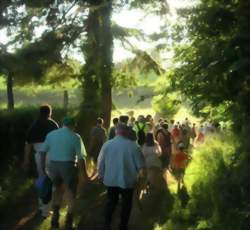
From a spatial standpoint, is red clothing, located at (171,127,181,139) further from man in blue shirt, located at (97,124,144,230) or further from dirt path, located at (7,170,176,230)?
man in blue shirt, located at (97,124,144,230)

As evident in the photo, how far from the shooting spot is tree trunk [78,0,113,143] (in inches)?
813

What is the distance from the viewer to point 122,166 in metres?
10.1

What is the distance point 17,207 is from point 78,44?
30.4ft

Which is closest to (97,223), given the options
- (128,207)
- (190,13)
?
(128,207)

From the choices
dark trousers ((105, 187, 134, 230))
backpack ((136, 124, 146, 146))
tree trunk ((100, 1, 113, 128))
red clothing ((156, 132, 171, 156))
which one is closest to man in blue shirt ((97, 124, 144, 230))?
dark trousers ((105, 187, 134, 230))

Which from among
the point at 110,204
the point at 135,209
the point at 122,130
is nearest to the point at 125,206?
the point at 110,204

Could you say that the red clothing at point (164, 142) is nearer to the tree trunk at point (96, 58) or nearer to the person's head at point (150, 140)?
the person's head at point (150, 140)

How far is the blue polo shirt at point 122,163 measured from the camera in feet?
32.9

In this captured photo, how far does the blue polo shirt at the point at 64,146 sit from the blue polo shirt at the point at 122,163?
0.54 metres

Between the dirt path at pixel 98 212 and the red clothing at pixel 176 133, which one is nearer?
the dirt path at pixel 98 212

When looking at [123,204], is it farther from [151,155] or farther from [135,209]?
[151,155]

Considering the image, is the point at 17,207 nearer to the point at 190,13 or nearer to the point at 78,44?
the point at 190,13

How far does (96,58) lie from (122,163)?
11.2 meters

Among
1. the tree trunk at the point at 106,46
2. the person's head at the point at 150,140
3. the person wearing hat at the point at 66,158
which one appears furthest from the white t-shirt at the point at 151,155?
the tree trunk at the point at 106,46
